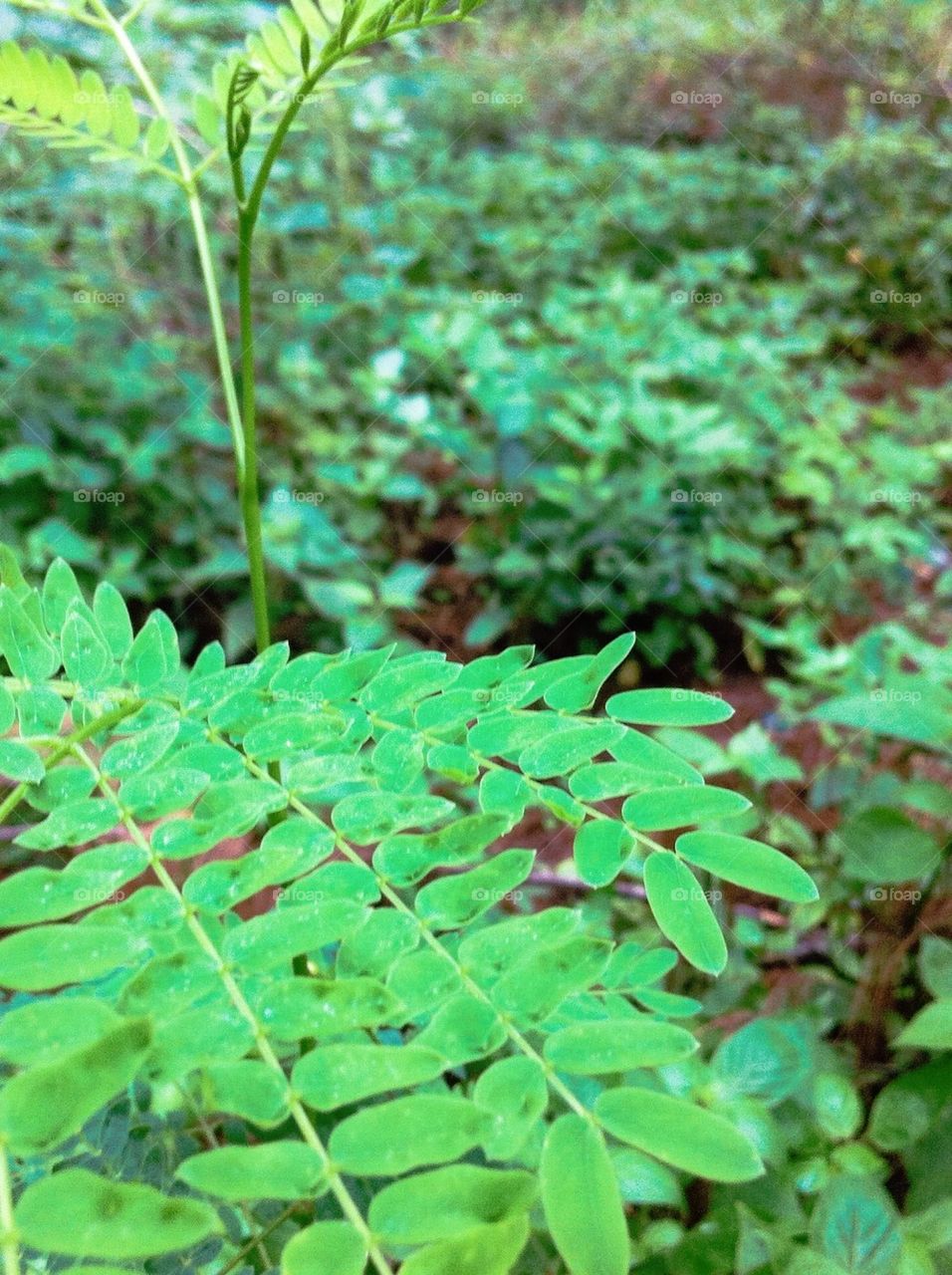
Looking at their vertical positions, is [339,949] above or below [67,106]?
below

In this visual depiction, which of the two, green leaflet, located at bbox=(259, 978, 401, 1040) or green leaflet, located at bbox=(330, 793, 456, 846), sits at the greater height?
green leaflet, located at bbox=(330, 793, 456, 846)

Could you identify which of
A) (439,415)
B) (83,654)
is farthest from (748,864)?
(439,415)

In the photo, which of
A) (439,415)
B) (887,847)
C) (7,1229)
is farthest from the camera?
(439,415)

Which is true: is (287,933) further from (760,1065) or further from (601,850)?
(760,1065)

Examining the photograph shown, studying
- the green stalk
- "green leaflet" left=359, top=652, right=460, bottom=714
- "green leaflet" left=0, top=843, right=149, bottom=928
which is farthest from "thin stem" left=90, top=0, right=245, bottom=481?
"green leaflet" left=0, top=843, right=149, bottom=928

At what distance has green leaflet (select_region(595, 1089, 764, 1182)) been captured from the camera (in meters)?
0.36

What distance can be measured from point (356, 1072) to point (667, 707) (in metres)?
0.27

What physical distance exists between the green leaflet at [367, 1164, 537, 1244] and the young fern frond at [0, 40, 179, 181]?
2.16ft

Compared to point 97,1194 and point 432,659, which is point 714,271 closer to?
point 432,659

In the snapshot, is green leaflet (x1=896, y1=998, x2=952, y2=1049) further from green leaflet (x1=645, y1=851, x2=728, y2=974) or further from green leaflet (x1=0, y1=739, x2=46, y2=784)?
green leaflet (x1=0, y1=739, x2=46, y2=784)

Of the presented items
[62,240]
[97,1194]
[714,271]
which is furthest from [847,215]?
[97,1194]

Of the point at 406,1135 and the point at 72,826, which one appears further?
the point at 72,826

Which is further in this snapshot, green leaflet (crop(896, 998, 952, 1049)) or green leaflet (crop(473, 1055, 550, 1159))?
green leaflet (crop(896, 998, 952, 1049))

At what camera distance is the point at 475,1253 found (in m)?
0.32
